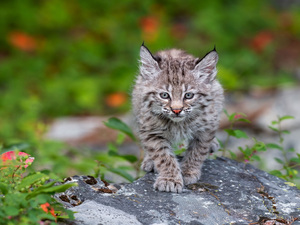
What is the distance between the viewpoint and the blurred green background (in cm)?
905

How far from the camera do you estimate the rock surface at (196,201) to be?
3131mm

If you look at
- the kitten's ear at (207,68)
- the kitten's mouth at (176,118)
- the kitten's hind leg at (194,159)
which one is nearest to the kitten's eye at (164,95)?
the kitten's mouth at (176,118)

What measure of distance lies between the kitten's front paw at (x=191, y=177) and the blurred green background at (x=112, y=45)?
464cm

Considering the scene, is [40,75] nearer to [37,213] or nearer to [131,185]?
[131,185]

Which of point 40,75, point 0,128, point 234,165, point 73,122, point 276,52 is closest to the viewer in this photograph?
point 234,165

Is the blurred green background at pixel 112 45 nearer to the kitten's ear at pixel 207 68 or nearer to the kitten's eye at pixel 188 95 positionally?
the kitten's ear at pixel 207 68

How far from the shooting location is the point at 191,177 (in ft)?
13.1

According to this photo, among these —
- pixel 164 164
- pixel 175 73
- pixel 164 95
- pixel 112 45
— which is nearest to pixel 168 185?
pixel 164 164

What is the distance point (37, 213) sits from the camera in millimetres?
2525

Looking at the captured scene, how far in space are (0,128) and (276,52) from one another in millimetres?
6863

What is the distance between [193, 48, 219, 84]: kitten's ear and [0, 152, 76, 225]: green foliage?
214cm

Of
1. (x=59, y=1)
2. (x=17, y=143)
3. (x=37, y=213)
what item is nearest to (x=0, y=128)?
(x=17, y=143)

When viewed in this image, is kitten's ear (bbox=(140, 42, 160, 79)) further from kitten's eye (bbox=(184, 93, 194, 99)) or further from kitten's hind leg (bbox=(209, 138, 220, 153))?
kitten's hind leg (bbox=(209, 138, 220, 153))

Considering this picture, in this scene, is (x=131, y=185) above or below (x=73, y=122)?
below
